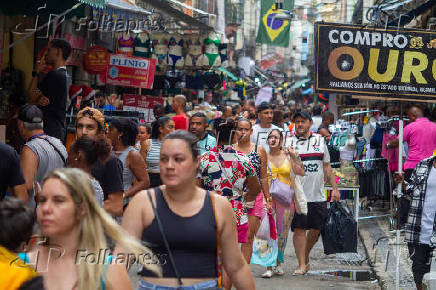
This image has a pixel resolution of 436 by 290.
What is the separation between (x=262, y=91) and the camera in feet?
107

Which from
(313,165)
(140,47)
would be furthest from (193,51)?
(313,165)

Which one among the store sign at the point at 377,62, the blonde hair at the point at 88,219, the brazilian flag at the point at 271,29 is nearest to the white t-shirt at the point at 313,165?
the store sign at the point at 377,62

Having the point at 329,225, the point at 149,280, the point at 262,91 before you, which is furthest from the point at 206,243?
the point at 262,91

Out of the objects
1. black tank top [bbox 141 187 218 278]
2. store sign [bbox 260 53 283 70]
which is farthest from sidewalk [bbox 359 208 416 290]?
store sign [bbox 260 53 283 70]

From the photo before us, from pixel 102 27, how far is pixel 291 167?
4.21 meters

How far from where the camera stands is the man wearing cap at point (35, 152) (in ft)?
20.1

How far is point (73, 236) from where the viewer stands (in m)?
3.41

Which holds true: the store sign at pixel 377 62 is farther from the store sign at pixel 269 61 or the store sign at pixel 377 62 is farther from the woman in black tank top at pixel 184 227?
the store sign at pixel 269 61

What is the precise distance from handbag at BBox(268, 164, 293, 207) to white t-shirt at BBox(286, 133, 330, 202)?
60 centimetres

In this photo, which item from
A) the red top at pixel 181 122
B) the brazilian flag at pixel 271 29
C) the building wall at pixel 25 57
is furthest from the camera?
the brazilian flag at pixel 271 29

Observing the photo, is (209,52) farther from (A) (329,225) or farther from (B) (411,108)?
(A) (329,225)

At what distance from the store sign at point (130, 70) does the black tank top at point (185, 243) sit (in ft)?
30.8

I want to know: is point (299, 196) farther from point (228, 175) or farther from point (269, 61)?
point (269, 61)

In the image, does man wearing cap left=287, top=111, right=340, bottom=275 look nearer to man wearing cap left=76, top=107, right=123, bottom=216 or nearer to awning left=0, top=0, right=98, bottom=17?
awning left=0, top=0, right=98, bottom=17
